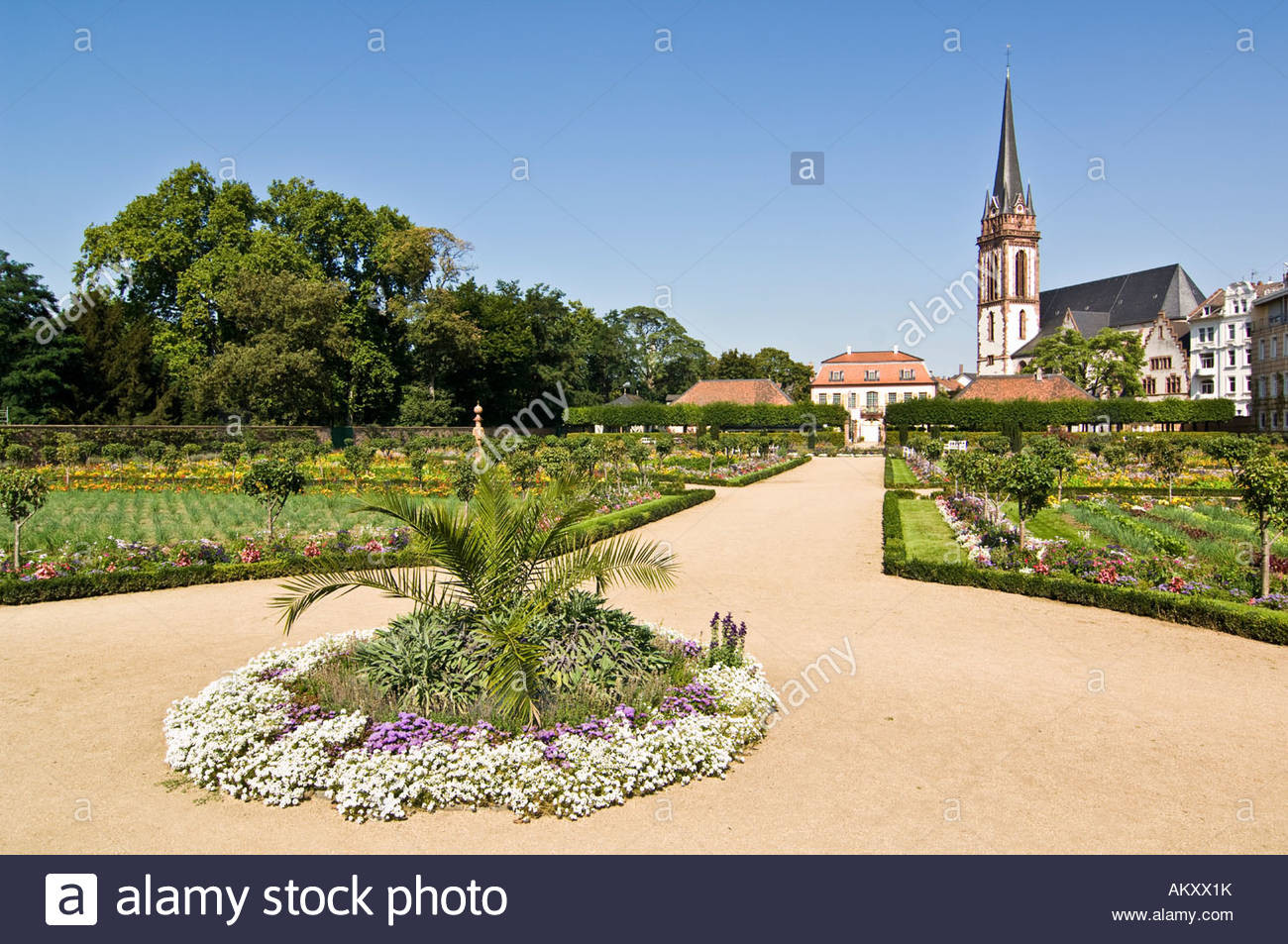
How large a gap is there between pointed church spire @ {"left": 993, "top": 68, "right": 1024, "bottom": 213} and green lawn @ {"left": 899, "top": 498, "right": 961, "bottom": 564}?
227 ft

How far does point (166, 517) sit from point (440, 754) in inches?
578

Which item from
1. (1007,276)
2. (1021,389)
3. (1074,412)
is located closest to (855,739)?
(1074,412)

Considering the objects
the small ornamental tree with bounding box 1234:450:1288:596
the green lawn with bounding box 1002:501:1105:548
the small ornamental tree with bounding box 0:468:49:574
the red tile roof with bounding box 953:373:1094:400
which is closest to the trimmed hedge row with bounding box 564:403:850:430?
the red tile roof with bounding box 953:373:1094:400

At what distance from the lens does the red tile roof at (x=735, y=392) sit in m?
64.8

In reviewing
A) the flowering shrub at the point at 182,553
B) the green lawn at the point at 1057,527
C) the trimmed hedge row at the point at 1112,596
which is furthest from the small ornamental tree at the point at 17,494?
the green lawn at the point at 1057,527

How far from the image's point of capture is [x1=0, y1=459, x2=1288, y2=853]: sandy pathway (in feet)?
16.3

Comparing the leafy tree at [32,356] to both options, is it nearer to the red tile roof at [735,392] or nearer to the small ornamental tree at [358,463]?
the small ornamental tree at [358,463]

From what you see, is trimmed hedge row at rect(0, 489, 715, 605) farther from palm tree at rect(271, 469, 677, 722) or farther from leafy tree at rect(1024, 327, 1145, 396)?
leafy tree at rect(1024, 327, 1145, 396)

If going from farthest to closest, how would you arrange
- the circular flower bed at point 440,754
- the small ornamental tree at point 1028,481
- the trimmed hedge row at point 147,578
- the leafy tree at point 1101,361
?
the leafy tree at point 1101,361
the small ornamental tree at point 1028,481
the trimmed hedge row at point 147,578
the circular flower bed at point 440,754

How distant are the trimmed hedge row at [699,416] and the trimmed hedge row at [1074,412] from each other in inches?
426

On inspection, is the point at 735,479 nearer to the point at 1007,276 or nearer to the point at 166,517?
the point at 166,517

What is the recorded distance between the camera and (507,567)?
6465mm
